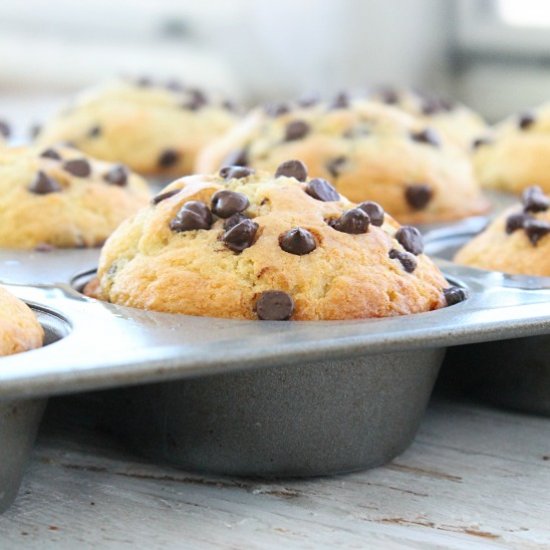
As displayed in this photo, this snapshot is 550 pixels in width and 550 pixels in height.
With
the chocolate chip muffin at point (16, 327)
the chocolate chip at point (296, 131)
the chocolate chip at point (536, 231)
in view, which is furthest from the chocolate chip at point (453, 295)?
the chocolate chip at point (296, 131)

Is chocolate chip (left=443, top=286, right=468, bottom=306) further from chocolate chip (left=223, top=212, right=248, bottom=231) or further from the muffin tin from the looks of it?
chocolate chip (left=223, top=212, right=248, bottom=231)

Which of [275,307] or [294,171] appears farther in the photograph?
[294,171]

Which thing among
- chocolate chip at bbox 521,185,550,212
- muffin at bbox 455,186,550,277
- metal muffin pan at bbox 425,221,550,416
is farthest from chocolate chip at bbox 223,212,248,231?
chocolate chip at bbox 521,185,550,212

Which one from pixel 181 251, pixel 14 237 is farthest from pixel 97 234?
pixel 181 251

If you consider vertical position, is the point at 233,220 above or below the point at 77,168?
above

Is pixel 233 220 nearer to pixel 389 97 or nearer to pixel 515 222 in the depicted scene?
pixel 515 222

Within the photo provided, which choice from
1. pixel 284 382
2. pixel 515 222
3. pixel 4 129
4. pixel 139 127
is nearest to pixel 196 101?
pixel 139 127

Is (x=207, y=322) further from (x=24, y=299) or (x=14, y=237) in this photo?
(x=14, y=237)
